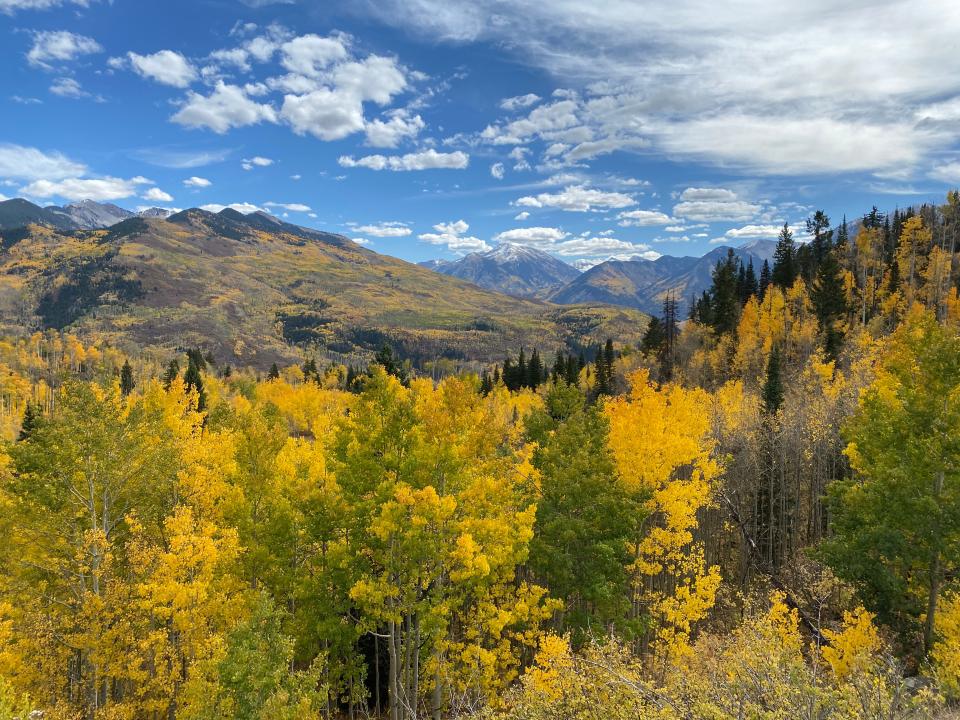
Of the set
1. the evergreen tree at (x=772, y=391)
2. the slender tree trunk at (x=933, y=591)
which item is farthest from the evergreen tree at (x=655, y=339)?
the slender tree trunk at (x=933, y=591)

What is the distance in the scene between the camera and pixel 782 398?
4734 cm

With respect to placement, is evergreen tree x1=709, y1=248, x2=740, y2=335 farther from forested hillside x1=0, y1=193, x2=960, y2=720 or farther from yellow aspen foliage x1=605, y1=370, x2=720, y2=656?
yellow aspen foliage x1=605, y1=370, x2=720, y2=656

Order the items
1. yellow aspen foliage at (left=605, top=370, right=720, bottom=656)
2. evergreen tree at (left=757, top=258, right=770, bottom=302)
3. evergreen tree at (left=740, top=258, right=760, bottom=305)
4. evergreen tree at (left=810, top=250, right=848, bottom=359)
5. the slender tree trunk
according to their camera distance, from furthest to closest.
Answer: evergreen tree at (left=740, top=258, right=760, bottom=305)
evergreen tree at (left=757, top=258, right=770, bottom=302)
evergreen tree at (left=810, top=250, right=848, bottom=359)
yellow aspen foliage at (left=605, top=370, right=720, bottom=656)
the slender tree trunk

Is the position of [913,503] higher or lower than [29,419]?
higher

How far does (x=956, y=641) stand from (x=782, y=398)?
108 ft

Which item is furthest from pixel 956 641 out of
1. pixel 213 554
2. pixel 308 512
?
pixel 213 554

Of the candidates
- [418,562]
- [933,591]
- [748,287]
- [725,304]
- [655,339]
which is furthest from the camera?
[748,287]

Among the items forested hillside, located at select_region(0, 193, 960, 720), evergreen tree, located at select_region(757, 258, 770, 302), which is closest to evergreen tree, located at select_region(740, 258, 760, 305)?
evergreen tree, located at select_region(757, 258, 770, 302)

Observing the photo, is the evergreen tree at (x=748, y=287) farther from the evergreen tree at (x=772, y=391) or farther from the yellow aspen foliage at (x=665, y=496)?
the yellow aspen foliage at (x=665, y=496)

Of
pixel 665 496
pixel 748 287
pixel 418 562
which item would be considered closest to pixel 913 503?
pixel 665 496

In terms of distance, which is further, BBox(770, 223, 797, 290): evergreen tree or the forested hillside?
BBox(770, 223, 797, 290): evergreen tree

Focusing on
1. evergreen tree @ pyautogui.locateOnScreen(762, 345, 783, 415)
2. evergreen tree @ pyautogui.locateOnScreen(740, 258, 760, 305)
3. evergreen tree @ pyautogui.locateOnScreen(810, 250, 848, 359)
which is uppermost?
evergreen tree @ pyautogui.locateOnScreen(740, 258, 760, 305)

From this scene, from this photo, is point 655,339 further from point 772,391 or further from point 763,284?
point 772,391

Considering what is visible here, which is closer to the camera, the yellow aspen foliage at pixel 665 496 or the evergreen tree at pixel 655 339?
the yellow aspen foliage at pixel 665 496
